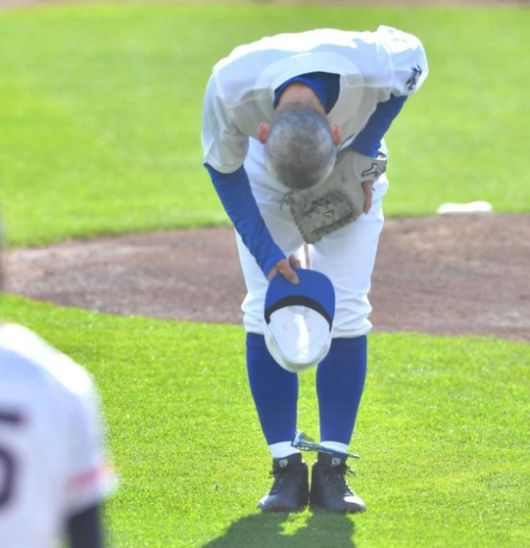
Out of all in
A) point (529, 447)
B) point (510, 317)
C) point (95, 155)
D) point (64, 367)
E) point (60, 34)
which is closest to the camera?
point (64, 367)

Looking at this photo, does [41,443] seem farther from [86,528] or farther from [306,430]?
[306,430]

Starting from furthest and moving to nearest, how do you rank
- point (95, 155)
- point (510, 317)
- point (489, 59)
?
point (489, 59), point (95, 155), point (510, 317)

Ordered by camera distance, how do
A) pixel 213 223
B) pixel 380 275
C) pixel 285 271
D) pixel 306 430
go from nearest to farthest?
pixel 285 271
pixel 306 430
pixel 380 275
pixel 213 223

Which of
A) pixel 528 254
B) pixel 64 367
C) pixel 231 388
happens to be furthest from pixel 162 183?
pixel 64 367

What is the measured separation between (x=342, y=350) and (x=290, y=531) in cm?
64

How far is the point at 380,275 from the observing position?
8.05 metres

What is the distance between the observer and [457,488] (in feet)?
15.3

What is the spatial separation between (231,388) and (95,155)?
6.61 metres

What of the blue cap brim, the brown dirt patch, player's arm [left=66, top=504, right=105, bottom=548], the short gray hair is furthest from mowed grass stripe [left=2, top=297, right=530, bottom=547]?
player's arm [left=66, top=504, right=105, bottom=548]

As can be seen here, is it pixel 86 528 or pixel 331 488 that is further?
pixel 331 488

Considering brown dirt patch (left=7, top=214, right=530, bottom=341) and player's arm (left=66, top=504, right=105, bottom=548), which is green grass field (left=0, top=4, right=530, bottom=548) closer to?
brown dirt patch (left=7, top=214, right=530, bottom=341)

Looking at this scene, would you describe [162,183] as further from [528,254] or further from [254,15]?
[254,15]

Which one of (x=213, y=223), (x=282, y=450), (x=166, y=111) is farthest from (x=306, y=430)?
(x=166, y=111)

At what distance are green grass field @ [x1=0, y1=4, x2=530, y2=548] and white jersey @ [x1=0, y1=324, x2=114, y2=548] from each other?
6.42 ft
